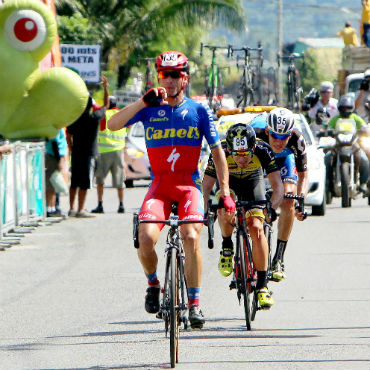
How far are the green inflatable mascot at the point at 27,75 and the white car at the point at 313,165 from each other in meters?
3.91

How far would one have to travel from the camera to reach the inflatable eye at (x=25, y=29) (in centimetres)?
2325

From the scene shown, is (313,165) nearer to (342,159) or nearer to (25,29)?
(342,159)

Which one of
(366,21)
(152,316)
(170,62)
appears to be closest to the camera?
(170,62)

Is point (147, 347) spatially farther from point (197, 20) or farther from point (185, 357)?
point (197, 20)

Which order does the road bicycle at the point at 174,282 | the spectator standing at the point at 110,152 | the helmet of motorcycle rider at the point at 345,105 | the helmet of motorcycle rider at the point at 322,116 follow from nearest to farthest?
the road bicycle at the point at 174,282
the spectator standing at the point at 110,152
the helmet of motorcycle rider at the point at 345,105
the helmet of motorcycle rider at the point at 322,116

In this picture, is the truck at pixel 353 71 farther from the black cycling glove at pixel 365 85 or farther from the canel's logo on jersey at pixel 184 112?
the canel's logo on jersey at pixel 184 112

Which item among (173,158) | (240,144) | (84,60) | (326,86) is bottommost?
(173,158)

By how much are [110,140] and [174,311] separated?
44.6 feet

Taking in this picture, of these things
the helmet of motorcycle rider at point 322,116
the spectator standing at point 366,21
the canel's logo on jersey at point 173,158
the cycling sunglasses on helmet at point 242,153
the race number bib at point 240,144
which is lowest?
the canel's logo on jersey at point 173,158

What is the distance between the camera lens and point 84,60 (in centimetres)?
2984

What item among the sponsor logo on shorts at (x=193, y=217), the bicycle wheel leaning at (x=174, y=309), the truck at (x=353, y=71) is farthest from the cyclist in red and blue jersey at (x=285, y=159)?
the truck at (x=353, y=71)

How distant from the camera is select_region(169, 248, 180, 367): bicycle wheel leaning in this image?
7867 millimetres

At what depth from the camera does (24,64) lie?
2361cm

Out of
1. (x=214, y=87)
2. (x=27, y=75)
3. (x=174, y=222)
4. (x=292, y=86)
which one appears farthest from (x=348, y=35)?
(x=174, y=222)
